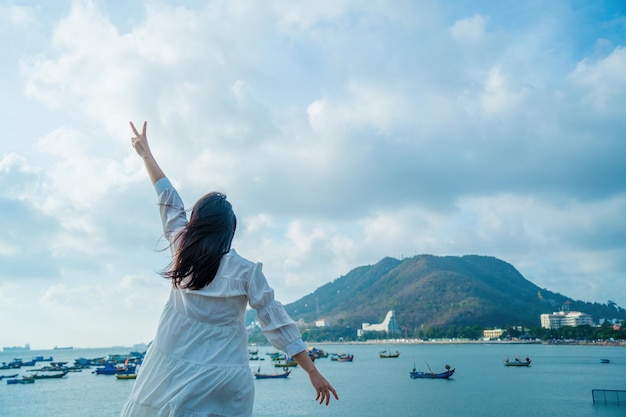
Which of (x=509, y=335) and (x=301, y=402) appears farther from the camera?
(x=509, y=335)

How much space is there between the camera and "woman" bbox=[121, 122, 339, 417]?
64.4 inches

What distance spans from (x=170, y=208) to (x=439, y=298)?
A: 14258 cm

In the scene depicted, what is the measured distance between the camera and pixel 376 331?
132 meters

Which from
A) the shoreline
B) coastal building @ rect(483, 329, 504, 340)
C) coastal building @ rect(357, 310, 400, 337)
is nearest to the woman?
the shoreline

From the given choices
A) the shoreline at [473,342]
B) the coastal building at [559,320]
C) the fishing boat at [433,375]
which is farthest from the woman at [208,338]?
the coastal building at [559,320]

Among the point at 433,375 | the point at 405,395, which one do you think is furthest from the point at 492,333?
the point at 405,395

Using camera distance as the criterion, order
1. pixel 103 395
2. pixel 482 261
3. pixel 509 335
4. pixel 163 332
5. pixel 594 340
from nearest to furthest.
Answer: pixel 163 332
pixel 103 395
pixel 594 340
pixel 509 335
pixel 482 261

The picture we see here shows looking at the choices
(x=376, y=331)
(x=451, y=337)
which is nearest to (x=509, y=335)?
(x=451, y=337)

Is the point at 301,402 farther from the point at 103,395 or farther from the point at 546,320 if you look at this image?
the point at 546,320

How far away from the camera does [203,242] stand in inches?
69.9

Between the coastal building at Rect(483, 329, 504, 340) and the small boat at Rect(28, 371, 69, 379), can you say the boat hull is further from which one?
the coastal building at Rect(483, 329, 504, 340)

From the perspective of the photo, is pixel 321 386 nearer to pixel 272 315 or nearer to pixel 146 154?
pixel 272 315

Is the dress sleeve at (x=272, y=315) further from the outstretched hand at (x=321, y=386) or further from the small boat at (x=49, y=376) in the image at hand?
the small boat at (x=49, y=376)

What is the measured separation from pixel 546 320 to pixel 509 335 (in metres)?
18.5
